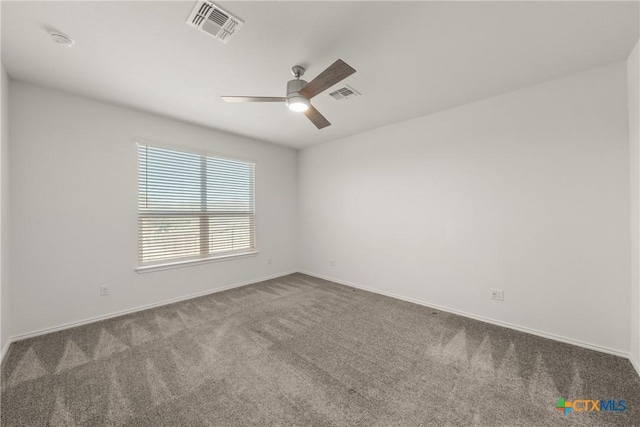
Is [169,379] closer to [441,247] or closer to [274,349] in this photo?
[274,349]

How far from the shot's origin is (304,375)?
1984 mm

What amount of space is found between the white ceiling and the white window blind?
0.93 meters

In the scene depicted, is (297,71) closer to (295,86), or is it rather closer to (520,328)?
(295,86)

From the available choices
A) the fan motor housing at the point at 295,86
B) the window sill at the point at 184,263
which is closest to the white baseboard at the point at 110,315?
the window sill at the point at 184,263

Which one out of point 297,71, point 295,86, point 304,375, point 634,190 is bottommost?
point 304,375

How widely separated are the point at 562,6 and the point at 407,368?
Answer: 9.46ft

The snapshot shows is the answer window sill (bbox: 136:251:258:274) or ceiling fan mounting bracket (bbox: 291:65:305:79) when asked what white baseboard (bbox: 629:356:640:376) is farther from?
window sill (bbox: 136:251:258:274)

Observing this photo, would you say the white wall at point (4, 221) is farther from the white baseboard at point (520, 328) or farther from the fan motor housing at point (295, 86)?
the white baseboard at point (520, 328)

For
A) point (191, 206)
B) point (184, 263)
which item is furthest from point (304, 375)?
point (191, 206)

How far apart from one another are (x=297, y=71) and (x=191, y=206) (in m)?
2.65

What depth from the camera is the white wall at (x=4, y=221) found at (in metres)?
2.20

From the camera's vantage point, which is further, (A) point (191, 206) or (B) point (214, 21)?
(A) point (191, 206)

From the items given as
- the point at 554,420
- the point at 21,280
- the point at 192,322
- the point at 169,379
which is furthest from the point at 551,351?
the point at 21,280

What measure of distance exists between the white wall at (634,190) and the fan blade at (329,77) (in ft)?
7.86
